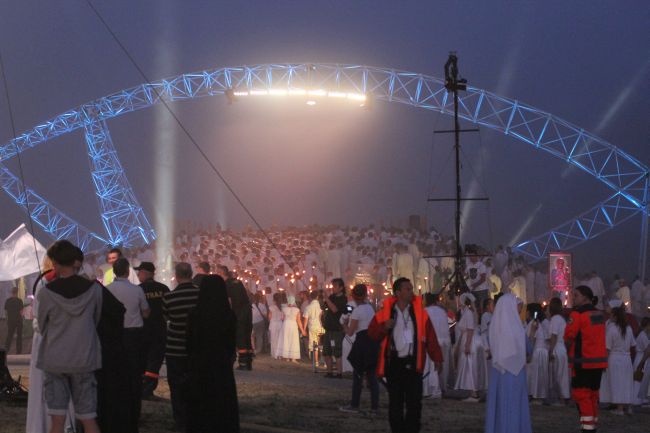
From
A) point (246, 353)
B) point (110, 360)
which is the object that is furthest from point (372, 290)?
point (110, 360)

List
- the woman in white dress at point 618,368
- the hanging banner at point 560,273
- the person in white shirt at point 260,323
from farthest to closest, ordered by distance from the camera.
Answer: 1. the person in white shirt at point 260,323
2. the hanging banner at point 560,273
3. the woman in white dress at point 618,368

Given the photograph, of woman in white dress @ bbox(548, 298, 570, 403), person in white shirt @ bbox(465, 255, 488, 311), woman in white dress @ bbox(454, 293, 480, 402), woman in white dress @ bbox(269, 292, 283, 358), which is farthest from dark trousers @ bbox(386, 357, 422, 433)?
woman in white dress @ bbox(269, 292, 283, 358)

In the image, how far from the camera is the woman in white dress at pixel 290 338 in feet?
88.3

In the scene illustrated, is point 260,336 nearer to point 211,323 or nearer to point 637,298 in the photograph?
point 637,298

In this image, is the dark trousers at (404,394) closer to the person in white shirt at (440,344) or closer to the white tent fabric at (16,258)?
the person in white shirt at (440,344)

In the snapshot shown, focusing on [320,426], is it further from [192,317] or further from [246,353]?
[246,353]

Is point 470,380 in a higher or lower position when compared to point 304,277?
lower

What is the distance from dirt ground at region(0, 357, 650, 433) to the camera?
13.5 metres

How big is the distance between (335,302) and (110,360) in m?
11.5

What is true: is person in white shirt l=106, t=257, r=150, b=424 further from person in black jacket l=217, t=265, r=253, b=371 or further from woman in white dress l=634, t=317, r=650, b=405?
woman in white dress l=634, t=317, r=650, b=405

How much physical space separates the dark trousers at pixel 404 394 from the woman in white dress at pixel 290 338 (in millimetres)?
14794

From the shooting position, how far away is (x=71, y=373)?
897 centimetres

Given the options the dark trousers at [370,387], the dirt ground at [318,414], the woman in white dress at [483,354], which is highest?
the woman in white dress at [483,354]

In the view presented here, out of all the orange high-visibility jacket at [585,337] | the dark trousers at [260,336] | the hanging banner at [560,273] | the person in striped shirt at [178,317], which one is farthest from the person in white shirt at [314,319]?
the person in striped shirt at [178,317]
